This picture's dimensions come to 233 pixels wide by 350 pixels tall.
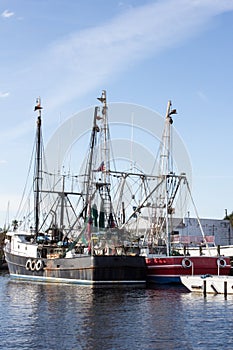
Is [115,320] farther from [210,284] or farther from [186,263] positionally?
[186,263]

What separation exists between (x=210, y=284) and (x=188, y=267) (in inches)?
475

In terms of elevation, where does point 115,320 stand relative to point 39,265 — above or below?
below

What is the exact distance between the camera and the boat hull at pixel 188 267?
68.9 m

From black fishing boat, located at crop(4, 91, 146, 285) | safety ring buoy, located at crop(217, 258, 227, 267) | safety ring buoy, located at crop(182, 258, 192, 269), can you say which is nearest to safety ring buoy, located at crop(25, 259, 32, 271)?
black fishing boat, located at crop(4, 91, 146, 285)

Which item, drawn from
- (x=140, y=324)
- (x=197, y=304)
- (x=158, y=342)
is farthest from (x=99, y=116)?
(x=158, y=342)

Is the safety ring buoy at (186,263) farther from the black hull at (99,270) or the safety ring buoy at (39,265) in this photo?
the safety ring buoy at (39,265)

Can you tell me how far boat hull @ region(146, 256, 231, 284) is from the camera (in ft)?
226

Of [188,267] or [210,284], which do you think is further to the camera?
[188,267]

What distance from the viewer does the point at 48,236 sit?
3428 inches

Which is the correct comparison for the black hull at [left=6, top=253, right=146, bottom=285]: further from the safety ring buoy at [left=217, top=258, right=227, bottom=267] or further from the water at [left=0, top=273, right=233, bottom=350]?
the safety ring buoy at [left=217, top=258, right=227, bottom=267]

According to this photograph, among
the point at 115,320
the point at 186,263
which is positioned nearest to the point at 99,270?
the point at 186,263

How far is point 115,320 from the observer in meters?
39.6

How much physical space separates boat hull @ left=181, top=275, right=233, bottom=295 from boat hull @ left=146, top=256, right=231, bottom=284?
8.75 metres

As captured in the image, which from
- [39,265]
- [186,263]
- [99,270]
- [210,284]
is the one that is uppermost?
[186,263]
